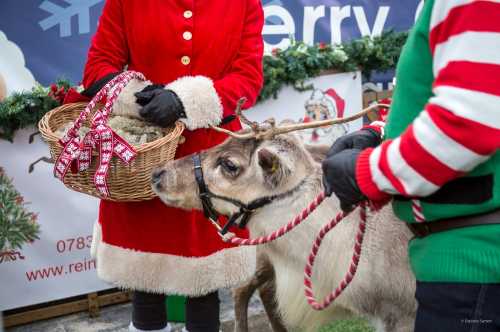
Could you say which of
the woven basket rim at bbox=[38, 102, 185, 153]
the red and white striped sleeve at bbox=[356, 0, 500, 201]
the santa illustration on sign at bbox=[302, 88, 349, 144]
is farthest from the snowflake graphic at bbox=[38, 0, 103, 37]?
the red and white striped sleeve at bbox=[356, 0, 500, 201]

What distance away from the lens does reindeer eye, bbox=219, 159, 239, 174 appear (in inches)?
98.8

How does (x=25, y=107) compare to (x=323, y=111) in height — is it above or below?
above

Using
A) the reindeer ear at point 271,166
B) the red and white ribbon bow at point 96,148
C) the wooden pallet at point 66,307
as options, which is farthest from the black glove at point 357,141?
the wooden pallet at point 66,307

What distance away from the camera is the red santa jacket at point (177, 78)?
114 inches

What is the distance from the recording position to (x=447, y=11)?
4.66ft

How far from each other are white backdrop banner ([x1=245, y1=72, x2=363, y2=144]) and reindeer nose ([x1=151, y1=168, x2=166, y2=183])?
251 cm

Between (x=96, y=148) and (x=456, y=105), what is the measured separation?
164 cm

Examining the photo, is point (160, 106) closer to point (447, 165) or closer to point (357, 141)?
point (357, 141)

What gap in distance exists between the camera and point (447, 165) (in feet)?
4.70

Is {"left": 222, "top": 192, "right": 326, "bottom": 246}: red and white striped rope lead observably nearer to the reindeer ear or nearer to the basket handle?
the reindeer ear

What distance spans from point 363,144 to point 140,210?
1.22 meters

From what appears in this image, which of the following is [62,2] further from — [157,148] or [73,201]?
[157,148]

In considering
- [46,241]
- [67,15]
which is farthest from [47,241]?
[67,15]

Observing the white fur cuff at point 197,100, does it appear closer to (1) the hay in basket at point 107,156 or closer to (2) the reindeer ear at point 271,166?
(1) the hay in basket at point 107,156
